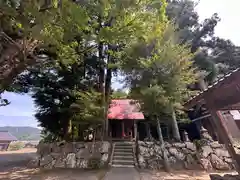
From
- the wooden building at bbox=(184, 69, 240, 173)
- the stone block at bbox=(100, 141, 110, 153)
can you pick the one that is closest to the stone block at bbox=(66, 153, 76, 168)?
the stone block at bbox=(100, 141, 110, 153)

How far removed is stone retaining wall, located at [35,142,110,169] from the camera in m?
8.11

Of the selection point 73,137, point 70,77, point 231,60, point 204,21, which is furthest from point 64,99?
point 231,60

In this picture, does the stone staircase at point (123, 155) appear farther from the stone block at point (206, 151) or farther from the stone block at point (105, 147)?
the stone block at point (206, 151)

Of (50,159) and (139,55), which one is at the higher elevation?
(139,55)

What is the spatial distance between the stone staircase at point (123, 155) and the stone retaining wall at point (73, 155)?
1.49ft

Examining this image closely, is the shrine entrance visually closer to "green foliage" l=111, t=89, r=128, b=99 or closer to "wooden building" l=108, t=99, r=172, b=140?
"wooden building" l=108, t=99, r=172, b=140

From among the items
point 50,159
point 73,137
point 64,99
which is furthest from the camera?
point 73,137

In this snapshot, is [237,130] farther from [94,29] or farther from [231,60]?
[94,29]

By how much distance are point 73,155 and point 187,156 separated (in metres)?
6.14

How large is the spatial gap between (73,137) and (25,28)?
8.78 meters

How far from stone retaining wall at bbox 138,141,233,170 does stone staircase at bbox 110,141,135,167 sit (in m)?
0.56

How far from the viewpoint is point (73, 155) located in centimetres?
852

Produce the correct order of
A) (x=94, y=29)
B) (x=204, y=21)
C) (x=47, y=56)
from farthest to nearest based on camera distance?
(x=204, y=21) < (x=47, y=56) < (x=94, y=29)

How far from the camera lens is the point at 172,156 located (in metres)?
7.78
